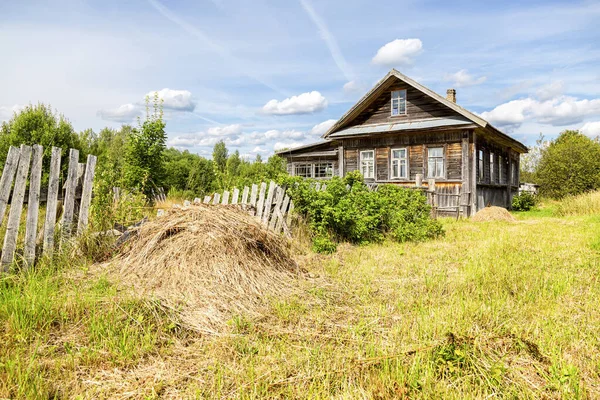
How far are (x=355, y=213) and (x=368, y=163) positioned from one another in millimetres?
10661

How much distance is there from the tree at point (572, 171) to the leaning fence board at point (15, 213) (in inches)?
1009

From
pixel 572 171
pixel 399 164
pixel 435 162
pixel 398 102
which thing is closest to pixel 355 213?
pixel 435 162

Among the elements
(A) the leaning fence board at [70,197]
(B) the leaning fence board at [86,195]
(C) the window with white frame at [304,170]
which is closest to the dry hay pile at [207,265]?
(B) the leaning fence board at [86,195]

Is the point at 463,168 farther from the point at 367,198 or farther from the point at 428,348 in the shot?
the point at 428,348

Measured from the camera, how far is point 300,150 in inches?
1015

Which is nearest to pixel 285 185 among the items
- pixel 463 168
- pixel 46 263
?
pixel 46 263

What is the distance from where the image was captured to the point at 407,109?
55.3 ft

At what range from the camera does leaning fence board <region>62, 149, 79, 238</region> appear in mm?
4844

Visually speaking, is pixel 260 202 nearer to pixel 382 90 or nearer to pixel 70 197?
pixel 70 197

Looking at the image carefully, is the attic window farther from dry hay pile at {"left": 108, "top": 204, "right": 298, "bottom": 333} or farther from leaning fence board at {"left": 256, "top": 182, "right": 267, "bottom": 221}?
dry hay pile at {"left": 108, "top": 204, "right": 298, "bottom": 333}

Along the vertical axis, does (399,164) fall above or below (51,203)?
above

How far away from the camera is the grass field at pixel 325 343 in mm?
2385

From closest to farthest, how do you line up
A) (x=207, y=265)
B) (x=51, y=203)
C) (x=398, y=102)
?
(x=207, y=265) < (x=51, y=203) < (x=398, y=102)

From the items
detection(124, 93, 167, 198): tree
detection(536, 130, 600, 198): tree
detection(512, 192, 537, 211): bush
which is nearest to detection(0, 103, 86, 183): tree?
detection(124, 93, 167, 198): tree
